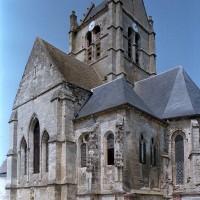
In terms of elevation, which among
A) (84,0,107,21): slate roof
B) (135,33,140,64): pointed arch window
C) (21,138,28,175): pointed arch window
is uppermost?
(84,0,107,21): slate roof

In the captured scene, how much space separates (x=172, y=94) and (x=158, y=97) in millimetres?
1022

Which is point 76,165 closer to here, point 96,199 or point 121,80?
point 96,199

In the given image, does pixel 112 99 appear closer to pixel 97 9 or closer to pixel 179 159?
pixel 179 159

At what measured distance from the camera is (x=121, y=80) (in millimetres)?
18359

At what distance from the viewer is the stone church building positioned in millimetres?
15242

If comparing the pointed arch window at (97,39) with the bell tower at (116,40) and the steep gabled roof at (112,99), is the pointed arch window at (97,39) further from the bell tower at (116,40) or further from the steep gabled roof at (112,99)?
the steep gabled roof at (112,99)

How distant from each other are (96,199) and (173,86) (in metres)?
9.01

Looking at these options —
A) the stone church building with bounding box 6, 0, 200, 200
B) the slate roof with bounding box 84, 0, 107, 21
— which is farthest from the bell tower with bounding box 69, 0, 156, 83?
the stone church building with bounding box 6, 0, 200, 200

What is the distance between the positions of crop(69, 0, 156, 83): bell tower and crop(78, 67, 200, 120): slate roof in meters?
3.88

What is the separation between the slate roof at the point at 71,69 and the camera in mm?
19594

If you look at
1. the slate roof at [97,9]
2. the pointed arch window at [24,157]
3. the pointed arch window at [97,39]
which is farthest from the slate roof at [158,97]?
the slate roof at [97,9]

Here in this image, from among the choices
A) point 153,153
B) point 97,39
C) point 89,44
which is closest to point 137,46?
point 97,39

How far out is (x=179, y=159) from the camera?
1728 cm

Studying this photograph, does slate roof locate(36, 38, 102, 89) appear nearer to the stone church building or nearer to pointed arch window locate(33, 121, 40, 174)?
the stone church building
